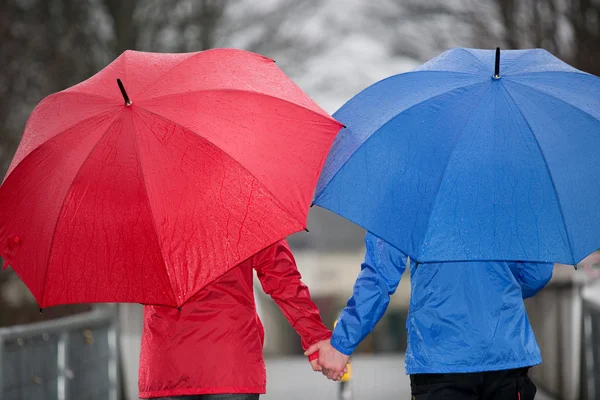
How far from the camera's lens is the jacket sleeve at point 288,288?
5172 millimetres

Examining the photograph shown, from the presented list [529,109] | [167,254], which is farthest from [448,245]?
[167,254]

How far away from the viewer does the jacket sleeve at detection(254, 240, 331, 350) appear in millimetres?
5172

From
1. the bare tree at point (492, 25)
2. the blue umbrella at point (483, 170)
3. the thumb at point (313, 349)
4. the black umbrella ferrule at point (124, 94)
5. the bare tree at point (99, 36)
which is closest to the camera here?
the blue umbrella at point (483, 170)

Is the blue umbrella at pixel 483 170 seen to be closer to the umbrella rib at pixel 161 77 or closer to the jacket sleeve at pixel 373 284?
the jacket sleeve at pixel 373 284

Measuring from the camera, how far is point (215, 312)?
16.1 feet

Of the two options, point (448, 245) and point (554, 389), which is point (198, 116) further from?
point (554, 389)

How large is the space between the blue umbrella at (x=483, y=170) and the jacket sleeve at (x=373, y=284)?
0.39 m

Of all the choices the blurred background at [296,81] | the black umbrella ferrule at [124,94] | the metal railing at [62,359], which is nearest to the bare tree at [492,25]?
the blurred background at [296,81]

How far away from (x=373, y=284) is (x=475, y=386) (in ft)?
2.17

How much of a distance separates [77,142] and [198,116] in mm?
542

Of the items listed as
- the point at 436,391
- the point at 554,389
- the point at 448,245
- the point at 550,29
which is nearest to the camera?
the point at 448,245

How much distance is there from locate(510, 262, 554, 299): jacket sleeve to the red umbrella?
3.60 feet

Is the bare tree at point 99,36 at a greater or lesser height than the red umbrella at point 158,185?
greater

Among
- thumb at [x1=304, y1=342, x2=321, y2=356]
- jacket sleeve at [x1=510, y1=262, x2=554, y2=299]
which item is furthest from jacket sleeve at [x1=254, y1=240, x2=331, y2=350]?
jacket sleeve at [x1=510, y1=262, x2=554, y2=299]
